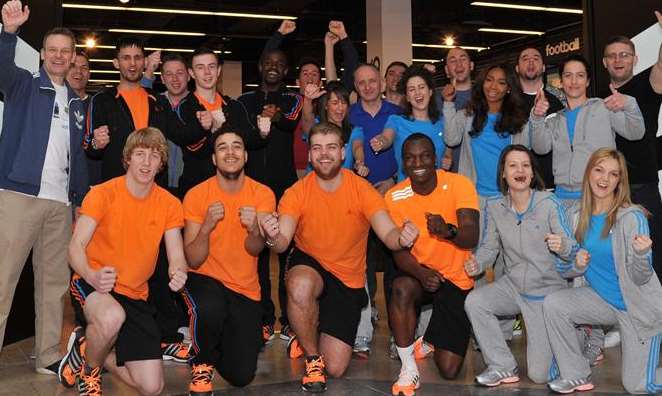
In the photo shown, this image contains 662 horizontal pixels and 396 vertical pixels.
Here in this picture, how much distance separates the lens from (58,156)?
452 centimetres

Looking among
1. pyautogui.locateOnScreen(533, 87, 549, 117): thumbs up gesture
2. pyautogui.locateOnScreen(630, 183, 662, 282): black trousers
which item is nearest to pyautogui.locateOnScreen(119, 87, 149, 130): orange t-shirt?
pyautogui.locateOnScreen(533, 87, 549, 117): thumbs up gesture

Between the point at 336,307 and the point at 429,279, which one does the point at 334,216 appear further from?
the point at 429,279

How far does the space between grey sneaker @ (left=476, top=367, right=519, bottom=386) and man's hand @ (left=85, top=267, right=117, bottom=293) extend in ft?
6.46

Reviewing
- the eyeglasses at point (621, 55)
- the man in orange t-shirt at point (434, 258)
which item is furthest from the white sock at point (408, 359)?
the eyeglasses at point (621, 55)

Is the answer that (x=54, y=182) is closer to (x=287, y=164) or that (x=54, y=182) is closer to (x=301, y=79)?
(x=287, y=164)

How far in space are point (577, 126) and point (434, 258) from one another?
1.22 metres

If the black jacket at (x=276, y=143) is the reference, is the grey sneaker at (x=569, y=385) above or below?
below

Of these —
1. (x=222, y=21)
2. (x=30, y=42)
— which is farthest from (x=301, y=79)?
(x=222, y=21)

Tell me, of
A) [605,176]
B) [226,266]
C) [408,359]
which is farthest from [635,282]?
[226,266]

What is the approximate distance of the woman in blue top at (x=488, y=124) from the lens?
479cm

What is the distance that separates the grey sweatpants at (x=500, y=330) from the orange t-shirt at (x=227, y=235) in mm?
1231

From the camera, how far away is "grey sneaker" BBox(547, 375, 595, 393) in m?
3.94

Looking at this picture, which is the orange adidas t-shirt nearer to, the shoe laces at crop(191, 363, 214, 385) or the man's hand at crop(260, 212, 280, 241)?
the man's hand at crop(260, 212, 280, 241)

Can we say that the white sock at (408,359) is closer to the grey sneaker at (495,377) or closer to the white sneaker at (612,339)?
the grey sneaker at (495,377)
